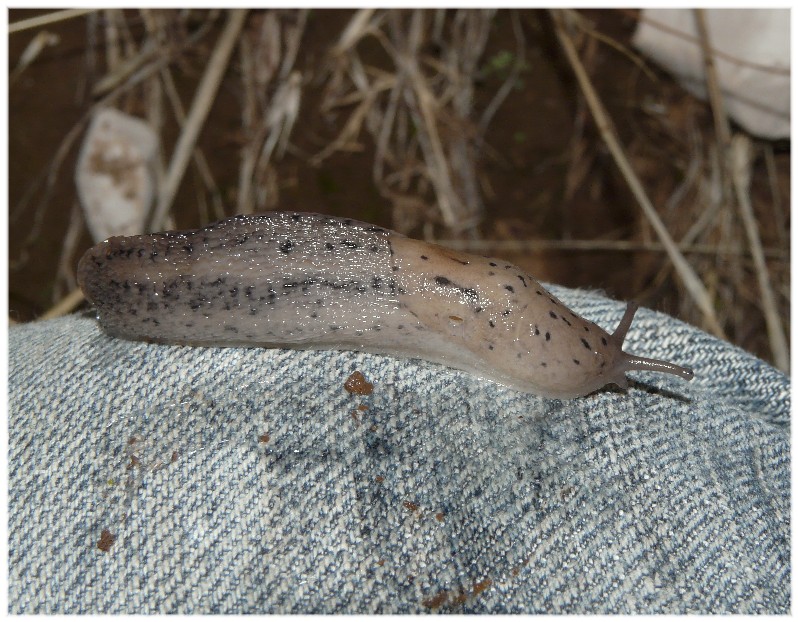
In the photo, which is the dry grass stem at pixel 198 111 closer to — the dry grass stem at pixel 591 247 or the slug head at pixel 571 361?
the dry grass stem at pixel 591 247

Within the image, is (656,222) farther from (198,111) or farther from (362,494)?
(198,111)

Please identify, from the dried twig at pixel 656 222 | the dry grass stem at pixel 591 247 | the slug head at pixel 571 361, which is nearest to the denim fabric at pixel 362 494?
the slug head at pixel 571 361

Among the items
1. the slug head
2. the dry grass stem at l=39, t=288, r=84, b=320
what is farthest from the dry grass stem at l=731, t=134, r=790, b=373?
the dry grass stem at l=39, t=288, r=84, b=320

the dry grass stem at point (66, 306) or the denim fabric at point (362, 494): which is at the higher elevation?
the denim fabric at point (362, 494)

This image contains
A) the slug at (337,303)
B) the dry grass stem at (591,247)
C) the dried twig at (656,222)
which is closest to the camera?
the slug at (337,303)

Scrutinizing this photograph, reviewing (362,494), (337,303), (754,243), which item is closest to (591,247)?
(754,243)

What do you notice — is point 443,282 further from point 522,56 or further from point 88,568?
point 522,56

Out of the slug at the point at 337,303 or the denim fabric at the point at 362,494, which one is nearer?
Answer: the denim fabric at the point at 362,494
